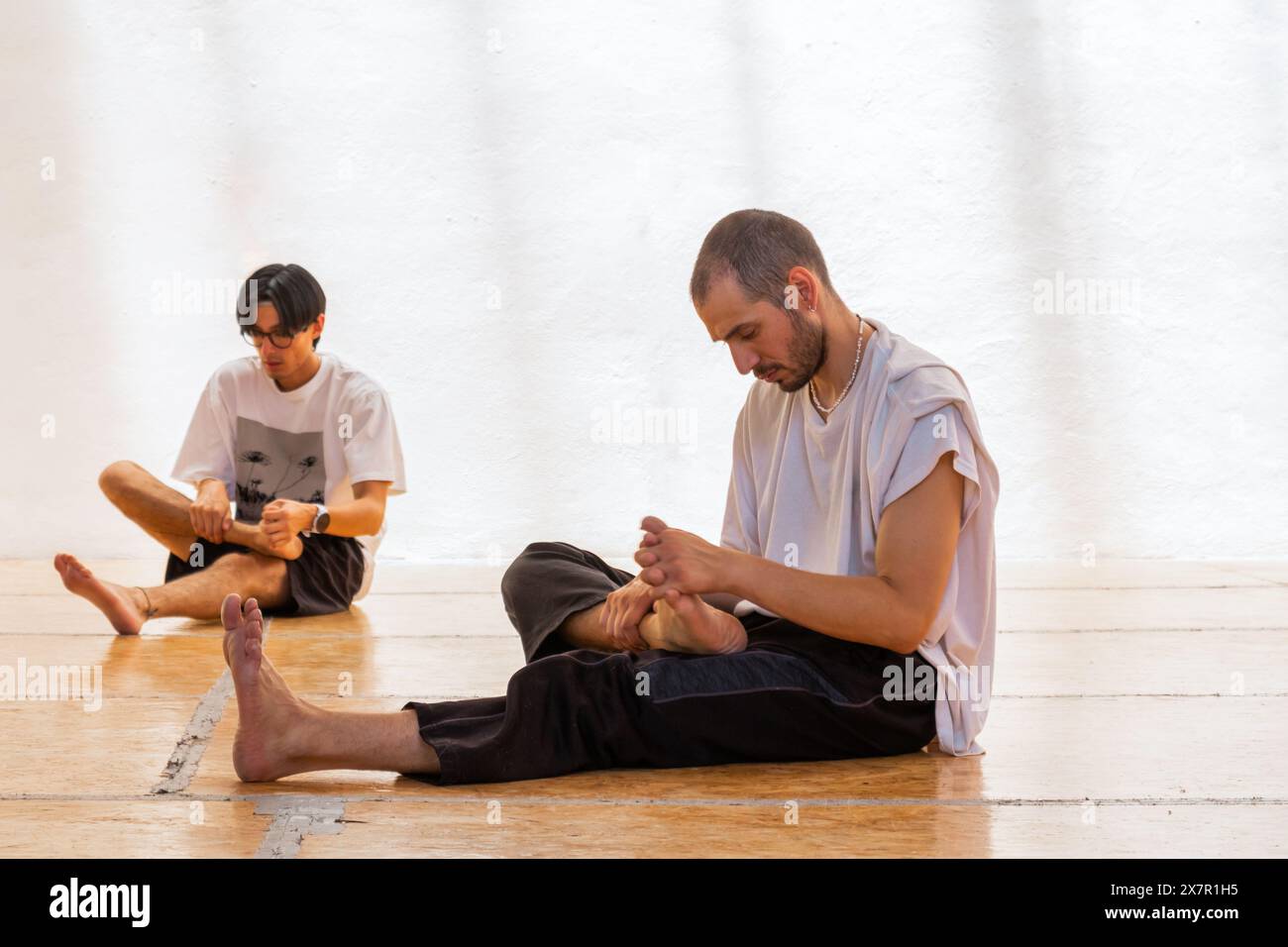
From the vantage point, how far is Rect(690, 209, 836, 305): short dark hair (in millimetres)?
2070

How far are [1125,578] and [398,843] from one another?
11.2 ft

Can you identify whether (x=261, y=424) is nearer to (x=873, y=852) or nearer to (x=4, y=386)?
(x=4, y=386)

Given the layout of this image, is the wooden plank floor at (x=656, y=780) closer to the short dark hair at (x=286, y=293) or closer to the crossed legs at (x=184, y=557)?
the crossed legs at (x=184, y=557)

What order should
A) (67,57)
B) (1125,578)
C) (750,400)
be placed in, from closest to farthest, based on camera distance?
(750,400), (1125,578), (67,57)

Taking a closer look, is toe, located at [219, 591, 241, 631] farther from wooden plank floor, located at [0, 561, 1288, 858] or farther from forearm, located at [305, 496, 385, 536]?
forearm, located at [305, 496, 385, 536]

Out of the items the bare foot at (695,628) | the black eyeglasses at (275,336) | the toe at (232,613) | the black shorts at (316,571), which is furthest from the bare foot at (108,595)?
the bare foot at (695,628)

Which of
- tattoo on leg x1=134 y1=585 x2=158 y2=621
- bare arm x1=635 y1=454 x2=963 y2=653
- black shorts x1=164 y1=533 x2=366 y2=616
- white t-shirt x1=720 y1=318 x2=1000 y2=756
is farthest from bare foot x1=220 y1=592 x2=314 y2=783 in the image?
black shorts x1=164 y1=533 x2=366 y2=616

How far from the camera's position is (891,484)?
2031mm

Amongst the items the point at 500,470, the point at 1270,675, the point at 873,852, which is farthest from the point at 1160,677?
the point at 500,470

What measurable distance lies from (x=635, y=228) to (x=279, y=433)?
1.91m

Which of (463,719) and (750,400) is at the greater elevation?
(750,400)

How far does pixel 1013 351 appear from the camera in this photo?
514 cm

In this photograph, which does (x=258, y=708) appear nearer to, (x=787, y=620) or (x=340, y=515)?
(x=787, y=620)

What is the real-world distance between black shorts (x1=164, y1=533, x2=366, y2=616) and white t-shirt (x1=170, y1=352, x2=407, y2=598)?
0.12 meters
